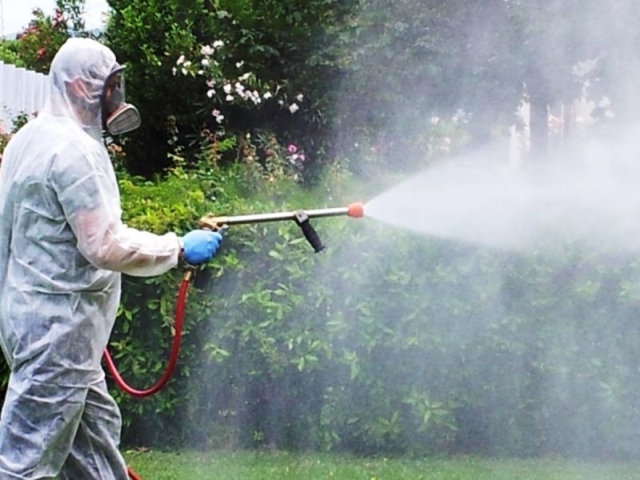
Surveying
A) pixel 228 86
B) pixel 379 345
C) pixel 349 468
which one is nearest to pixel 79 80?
pixel 379 345

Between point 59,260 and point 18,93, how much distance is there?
23.6 feet

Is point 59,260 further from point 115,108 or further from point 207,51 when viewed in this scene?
point 207,51

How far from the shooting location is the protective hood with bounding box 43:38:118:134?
328cm

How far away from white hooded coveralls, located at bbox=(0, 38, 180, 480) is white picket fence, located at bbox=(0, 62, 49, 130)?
630 centimetres

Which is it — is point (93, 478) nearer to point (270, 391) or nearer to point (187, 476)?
point (187, 476)

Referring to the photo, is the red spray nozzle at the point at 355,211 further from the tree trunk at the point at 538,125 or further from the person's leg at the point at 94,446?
the tree trunk at the point at 538,125

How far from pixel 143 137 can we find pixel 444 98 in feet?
9.68

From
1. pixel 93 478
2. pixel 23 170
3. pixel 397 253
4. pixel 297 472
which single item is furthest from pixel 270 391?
pixel 23 170

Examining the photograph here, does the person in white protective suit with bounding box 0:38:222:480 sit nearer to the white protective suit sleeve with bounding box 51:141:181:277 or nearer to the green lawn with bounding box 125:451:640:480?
the white protective suit sleeve with bounding box 51:141:181:277

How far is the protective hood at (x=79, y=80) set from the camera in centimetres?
328

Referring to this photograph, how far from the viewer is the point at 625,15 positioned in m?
6.58

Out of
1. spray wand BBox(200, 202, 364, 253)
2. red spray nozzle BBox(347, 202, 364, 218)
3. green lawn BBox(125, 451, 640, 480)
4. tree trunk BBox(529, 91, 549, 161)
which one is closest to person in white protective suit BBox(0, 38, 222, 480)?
spray wand BBox(200, 202, 364, 253)

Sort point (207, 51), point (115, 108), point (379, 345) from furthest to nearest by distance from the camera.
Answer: point (207, 51)
point (379, 345)
point (115, 108)

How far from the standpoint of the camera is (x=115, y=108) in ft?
11.1
